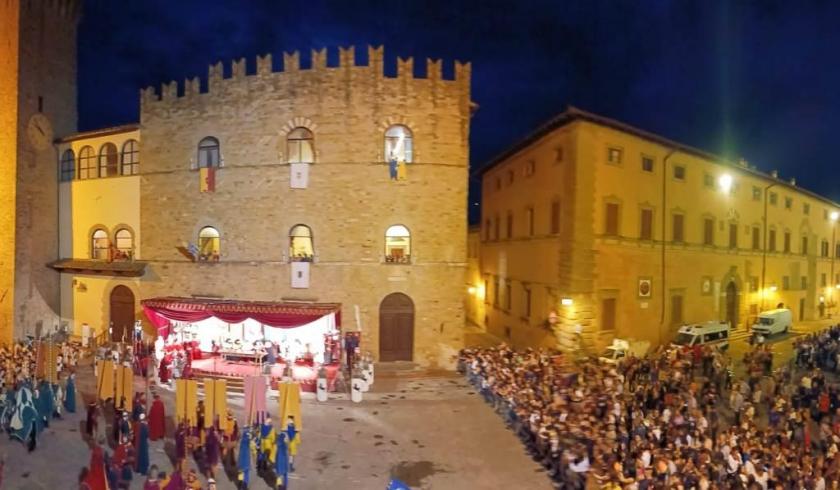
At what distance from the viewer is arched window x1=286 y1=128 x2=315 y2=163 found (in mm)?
21453

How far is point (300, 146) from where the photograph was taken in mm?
21547

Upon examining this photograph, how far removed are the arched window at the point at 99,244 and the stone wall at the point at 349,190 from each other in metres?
7.08

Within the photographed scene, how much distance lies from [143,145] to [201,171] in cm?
375

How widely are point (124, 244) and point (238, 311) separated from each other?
8.76 m

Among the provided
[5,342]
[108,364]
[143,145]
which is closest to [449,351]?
[108,364]

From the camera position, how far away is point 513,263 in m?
28.9

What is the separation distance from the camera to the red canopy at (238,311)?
1955cm

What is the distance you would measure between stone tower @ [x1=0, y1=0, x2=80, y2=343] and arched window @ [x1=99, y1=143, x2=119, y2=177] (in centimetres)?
314

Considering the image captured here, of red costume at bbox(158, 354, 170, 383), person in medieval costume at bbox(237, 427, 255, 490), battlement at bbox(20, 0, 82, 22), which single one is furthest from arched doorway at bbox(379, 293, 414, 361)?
battlement at bbox(20, 0, 82, 22)

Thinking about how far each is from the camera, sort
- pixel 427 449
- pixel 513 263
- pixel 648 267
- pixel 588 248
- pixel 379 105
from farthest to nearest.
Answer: pixel 513 263, pixel 648 267, pixel 588 248, pixel 379 105, pixel 427 449

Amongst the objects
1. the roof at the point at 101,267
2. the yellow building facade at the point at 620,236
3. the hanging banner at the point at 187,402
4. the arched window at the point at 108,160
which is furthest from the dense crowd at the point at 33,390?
the yellow building facade at the point at 620,236

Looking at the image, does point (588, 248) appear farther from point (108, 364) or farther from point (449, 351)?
point (108, 364)

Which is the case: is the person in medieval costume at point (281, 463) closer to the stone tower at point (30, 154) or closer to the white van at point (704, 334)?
the white van at point (704, 334)

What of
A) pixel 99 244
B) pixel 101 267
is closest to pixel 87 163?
pixel 99 244
